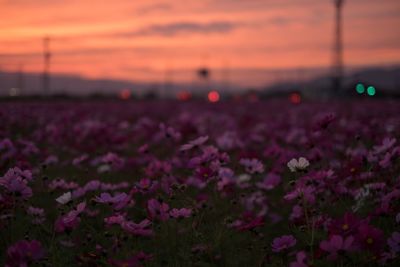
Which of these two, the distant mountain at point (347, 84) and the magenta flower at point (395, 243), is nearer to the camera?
the magenta flower at point (395, 243)

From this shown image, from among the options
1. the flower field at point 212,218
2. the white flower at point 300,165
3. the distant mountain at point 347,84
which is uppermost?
the white flower at point 300,165

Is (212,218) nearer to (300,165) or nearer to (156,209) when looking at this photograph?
(156,209)

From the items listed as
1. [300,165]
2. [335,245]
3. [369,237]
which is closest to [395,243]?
[369,237]

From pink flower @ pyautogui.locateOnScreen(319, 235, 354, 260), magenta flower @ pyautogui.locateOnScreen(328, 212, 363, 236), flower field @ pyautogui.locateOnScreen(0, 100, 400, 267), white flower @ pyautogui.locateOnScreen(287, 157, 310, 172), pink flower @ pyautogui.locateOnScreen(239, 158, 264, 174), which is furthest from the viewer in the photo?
pink flower @ pyautogui.locateOnScreen(239, 158, 264, 174)

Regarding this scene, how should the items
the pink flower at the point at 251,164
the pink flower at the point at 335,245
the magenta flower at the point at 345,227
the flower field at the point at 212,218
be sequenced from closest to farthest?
the pink flower at the point at 335,245, the magenta flower at the point at 345,227, the flower field at the point at 212,218, the pink flower at the point at 251,164

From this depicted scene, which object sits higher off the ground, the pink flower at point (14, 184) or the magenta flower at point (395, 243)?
the pink flower at point (14, 184)

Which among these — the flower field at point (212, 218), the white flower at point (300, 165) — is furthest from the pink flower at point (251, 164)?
the white flower at point (300, 165)

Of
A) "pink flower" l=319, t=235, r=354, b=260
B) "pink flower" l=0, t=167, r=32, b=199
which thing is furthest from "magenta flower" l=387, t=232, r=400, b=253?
"pink flower" l=0, t=167, r=32, b=199

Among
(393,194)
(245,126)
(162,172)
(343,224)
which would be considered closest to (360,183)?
(393,194)

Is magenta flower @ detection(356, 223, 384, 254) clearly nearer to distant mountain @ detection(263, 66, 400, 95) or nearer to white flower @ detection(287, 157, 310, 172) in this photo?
white flower @ detection(287, 157, 310, 172)

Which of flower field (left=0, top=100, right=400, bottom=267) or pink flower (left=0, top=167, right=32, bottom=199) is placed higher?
pink flower (left=0, top=167, right=32, bottom=199)

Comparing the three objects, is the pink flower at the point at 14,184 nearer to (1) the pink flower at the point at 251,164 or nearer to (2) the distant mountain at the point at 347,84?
(1) the pink flower at the point at 251,164

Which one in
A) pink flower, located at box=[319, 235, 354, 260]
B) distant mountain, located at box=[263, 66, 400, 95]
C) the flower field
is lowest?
distant mountain, located at box=[263, 66, 400, 95]

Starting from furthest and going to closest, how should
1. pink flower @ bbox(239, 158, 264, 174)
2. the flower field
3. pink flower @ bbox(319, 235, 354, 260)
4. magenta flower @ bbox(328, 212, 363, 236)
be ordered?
pink flower @ bbox(239, 158, 264, 174) < the flower field < magenta flower @ bbox(328, 212, 363, 236) < pink flower @ bbox(319, 235, 354, 260)
